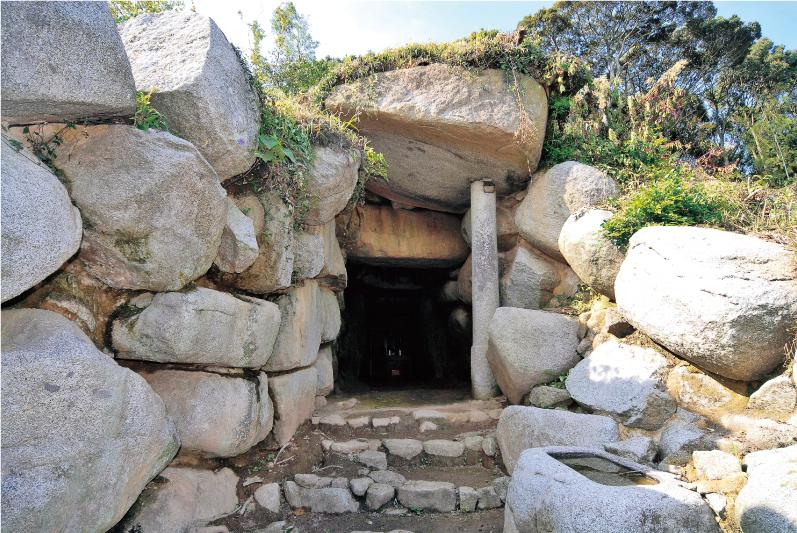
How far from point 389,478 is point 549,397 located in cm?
179

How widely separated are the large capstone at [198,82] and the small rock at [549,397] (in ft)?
11.8

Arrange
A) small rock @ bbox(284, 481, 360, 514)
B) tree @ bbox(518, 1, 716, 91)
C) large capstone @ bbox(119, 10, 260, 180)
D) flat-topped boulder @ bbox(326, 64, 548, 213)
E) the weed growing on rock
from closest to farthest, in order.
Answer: the weed growing on rock → large capstone @ bbox(119, 10, 260, 180) → small rock @ bbox(284, 481, 360, 514) → flat-topped boulder @ bbox(326, 64, 548, 213) → tree @ bbox(518, 1, 716, 91)

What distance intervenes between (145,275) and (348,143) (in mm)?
2923

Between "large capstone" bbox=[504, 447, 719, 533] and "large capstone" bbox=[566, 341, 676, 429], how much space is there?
3.87 ft

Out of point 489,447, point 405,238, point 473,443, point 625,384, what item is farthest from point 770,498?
point 405,238

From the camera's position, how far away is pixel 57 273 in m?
3.05

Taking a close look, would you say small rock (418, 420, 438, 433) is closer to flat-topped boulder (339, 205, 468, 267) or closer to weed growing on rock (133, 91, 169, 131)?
flat-topped boulder (339, 205, 468, 267)

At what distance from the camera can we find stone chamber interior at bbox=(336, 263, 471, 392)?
9703 millimetres

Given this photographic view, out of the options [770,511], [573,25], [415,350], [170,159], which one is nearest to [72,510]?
[170,159]

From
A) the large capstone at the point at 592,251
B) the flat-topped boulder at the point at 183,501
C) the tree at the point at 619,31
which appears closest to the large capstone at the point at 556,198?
the large capstone at the point at 592,251

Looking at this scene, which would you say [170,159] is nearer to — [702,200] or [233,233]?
[233,233]

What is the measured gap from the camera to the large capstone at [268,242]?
4.40m

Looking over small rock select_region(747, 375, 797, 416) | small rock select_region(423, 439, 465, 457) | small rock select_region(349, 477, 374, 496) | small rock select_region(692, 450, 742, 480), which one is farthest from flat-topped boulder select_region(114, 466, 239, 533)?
Result: small rock select_region(747, 375, 797, 416)

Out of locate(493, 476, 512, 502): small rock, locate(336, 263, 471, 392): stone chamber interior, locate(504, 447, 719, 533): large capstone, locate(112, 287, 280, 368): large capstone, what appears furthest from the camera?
locate(336, 263, 471, 392): stone chamber interior
